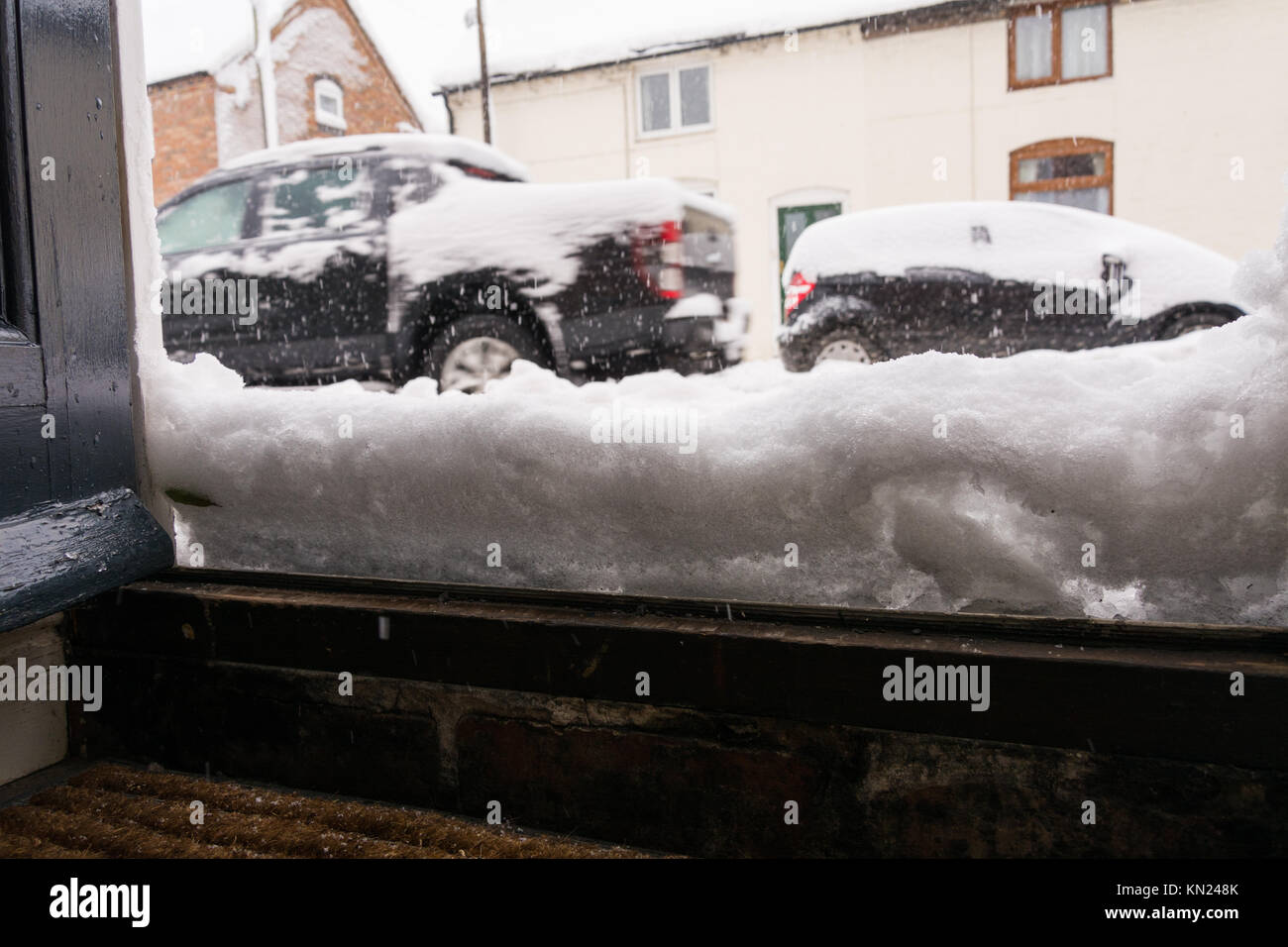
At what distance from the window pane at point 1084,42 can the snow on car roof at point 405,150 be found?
11251 millimetres

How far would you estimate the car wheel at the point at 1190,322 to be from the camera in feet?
21.3

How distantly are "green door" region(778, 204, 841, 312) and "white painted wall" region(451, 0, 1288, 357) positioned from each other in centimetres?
14

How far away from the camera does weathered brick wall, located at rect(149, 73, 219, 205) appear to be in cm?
1362

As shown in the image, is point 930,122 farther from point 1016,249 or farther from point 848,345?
point 848,345

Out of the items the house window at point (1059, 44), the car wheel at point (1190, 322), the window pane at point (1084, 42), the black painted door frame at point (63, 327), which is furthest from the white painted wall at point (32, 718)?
the window pane at point (1084, 42)

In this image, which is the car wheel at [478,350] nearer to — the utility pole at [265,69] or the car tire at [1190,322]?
the car tire at [1190,322]

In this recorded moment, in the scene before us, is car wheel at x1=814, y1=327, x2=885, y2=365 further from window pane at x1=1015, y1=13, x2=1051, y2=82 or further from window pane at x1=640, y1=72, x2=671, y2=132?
window pane at x1=640, y1=72, x2=671, y2=132

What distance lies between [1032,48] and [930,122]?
5.70ft

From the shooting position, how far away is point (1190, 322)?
652 cm

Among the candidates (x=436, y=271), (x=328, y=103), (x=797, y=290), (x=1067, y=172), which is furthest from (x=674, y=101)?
(x=436, y=271)

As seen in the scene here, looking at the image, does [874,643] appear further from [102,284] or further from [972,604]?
[102,284]

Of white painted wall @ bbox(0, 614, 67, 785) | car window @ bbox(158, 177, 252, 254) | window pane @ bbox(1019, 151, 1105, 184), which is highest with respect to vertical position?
window pane @ bbox(1019, 151, 1105, 184)

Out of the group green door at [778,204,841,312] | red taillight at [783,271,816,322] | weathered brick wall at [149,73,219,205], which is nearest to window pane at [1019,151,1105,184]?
green door at [778,204,841,312]

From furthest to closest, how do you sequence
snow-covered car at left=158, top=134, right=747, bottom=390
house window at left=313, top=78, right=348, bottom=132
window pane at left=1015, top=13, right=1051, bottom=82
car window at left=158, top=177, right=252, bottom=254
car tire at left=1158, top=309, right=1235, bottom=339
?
house window at left=313, top=78, right=348, bottom=132 < window pane at left=1015, top=13, right=1051, bottom=82 < car tire at left=1158, top=309, right=1235, bottom=339 < car window at left=158, top=177, right=252, bottom=254 < snow-covered car at left=158, top=134, right=747, bottom=390
